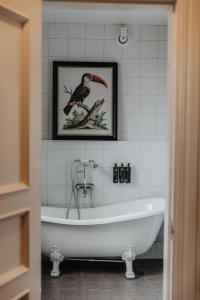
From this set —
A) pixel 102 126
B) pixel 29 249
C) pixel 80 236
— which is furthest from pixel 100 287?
pixel 29 249

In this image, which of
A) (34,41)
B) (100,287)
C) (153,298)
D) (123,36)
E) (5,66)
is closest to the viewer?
(5,66)

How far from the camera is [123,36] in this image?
4.30m

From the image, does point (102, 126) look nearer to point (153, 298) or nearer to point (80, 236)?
point (80, 236)

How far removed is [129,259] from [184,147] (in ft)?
→ 7.46

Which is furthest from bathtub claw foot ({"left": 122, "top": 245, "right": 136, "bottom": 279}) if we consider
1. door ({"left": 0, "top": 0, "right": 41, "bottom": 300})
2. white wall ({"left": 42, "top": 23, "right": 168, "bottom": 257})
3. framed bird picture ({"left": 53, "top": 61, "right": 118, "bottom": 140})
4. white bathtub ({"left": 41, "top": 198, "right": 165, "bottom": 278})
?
door ({"left": 0, "top": 0, "right": 41, "bottom": 300})

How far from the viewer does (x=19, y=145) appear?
155cm

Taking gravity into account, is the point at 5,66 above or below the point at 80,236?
above

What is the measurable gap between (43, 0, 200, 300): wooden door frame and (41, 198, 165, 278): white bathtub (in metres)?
1.81

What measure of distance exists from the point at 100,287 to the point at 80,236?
502 millimetres

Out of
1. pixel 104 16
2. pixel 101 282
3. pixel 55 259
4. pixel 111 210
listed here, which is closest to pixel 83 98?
pixel 104 16

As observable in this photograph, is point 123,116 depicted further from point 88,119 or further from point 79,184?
point 79,184

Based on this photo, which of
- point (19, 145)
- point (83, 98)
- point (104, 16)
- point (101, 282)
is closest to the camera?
point (19, 145)

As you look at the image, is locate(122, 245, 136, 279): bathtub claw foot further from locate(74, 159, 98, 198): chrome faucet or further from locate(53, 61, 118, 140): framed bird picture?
locate(53, 61, 118, 140): framed bird picture

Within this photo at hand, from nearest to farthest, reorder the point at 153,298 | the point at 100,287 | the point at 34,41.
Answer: the point at 34,41
the point at 153,298
the point at 100,287
